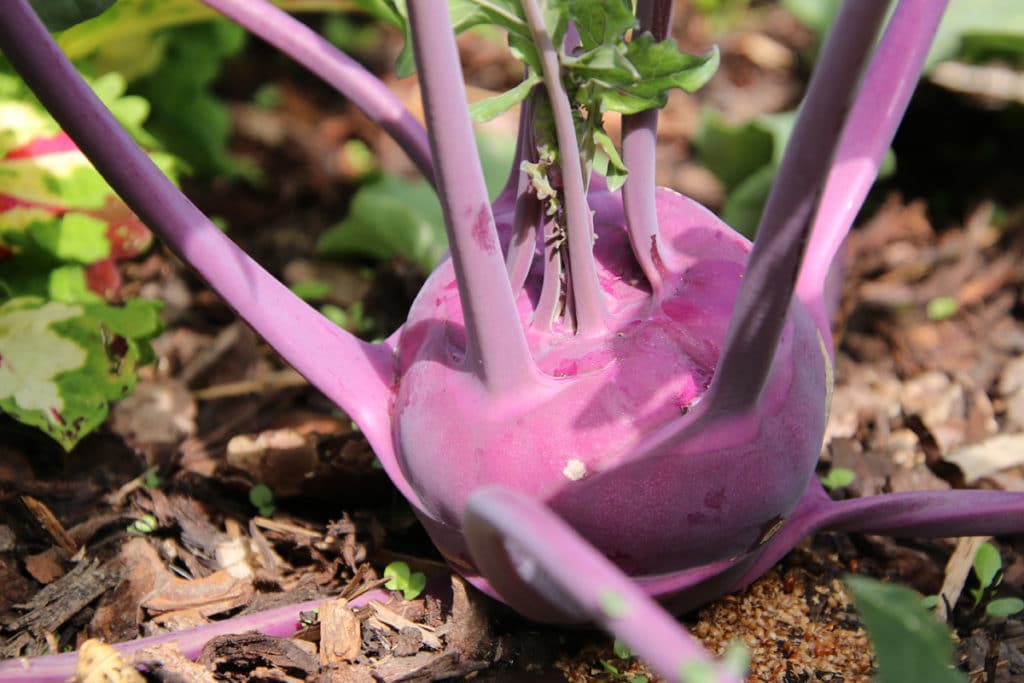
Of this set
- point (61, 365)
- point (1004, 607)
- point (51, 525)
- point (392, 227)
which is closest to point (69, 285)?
point (61, 365)

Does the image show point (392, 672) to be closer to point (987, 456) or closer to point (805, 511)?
point (805, 511)

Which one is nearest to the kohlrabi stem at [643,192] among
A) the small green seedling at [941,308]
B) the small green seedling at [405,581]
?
the small green seedling at [405,581]

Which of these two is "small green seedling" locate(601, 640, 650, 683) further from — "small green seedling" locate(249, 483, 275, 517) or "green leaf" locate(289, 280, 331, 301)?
"green leaf" locate(289, 280, 331, 301)

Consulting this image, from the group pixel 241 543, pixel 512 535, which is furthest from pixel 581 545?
pixel 241 543

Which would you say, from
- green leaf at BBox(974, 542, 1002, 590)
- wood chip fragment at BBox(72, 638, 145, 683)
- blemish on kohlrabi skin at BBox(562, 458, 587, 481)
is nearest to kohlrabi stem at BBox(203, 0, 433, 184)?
blemish on kohlrabi skin at BBox(562, 458, 587, 481)

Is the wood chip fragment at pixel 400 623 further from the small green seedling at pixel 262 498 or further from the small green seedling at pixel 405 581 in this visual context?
the small green seedling at pixel 262 498
